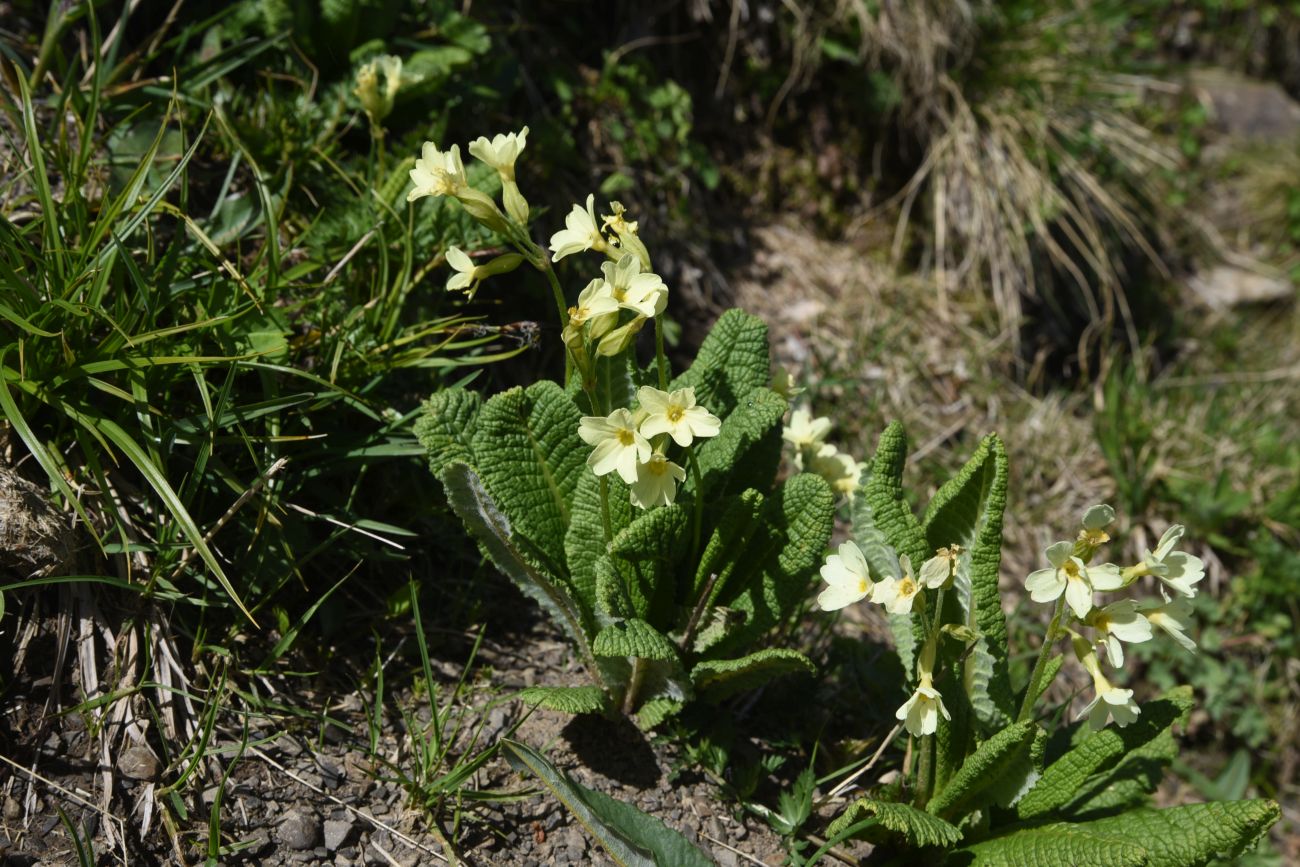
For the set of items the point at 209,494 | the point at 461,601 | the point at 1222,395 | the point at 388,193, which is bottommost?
the point at 1222,395

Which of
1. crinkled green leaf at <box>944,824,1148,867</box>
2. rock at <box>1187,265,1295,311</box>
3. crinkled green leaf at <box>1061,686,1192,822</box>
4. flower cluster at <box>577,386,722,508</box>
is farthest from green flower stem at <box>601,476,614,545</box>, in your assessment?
rock at <box>1187,265,1295,311</box>

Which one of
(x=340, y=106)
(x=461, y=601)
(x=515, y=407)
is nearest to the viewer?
(x=515, y=407)

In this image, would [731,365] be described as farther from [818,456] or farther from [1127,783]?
[1127,783]

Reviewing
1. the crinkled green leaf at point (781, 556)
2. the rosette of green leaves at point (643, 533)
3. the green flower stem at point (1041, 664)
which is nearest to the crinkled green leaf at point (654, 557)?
the rosette of green leaves at point (643, 533)

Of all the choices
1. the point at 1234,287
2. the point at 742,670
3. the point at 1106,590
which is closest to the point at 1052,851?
the point at 1106,590

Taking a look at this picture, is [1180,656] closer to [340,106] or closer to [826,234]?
[826,234]

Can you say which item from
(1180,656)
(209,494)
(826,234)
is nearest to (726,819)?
(209,494)

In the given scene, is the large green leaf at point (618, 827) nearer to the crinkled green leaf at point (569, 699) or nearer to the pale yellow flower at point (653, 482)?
the crinkled green leaf at point (569, 699)

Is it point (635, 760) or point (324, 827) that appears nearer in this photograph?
point (324, 827)
